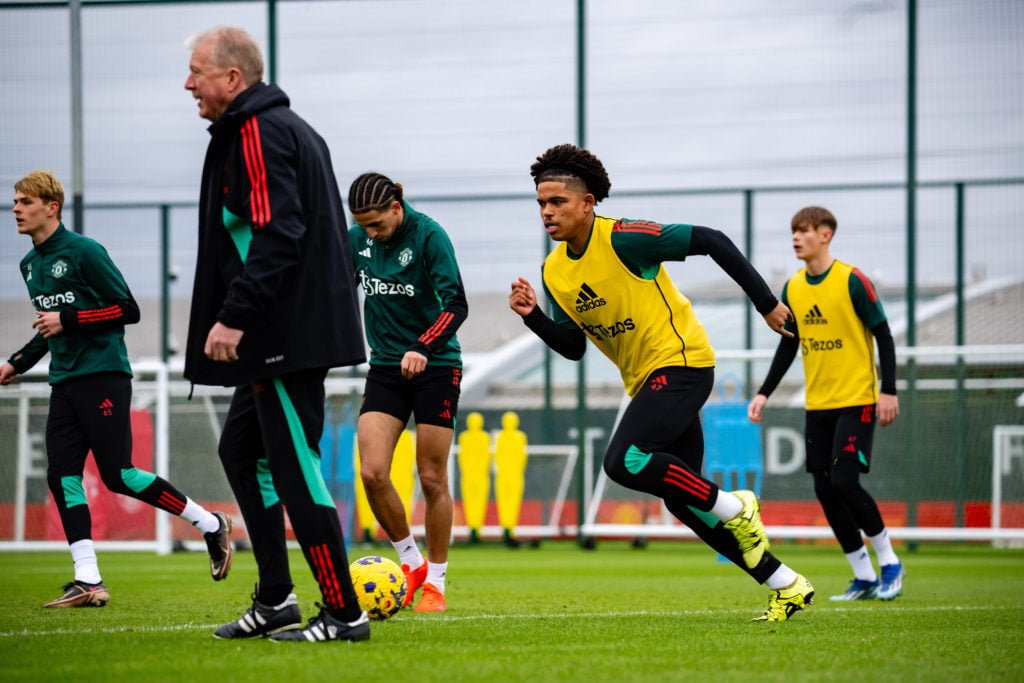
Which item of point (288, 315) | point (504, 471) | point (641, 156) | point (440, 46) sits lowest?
point (504, 471)

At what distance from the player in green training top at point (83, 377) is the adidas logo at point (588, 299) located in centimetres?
242

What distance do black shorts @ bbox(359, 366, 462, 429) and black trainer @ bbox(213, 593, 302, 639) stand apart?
2.02 metres

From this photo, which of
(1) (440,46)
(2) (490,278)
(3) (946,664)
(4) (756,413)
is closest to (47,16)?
(1) (440,46)

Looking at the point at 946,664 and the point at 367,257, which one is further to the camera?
the point at 367,257

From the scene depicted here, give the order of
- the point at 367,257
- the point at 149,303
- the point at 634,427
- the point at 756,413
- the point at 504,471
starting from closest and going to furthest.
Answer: the point at 634,427, the point at 367,257, the point at 756,413, the point at 504,471, the point at 149,303

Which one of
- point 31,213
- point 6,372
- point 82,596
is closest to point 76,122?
point 31,213

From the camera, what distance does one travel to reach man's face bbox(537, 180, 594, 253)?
6.40 m

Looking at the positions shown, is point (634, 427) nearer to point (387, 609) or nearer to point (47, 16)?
point (387, 609)

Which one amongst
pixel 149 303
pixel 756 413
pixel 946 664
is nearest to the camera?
pixel 946 664

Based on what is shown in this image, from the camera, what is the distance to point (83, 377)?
24.5 feet

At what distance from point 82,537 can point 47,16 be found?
36.6ft

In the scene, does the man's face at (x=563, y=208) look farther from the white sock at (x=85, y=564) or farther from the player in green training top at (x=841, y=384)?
the white sock at (x=85, y=564)

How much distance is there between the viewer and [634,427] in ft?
20.6

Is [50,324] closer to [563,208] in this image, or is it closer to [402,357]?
[402,357]
